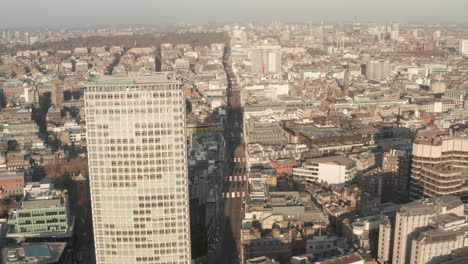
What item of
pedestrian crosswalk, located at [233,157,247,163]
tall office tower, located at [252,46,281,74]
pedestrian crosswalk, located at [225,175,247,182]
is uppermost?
tall office tower, located at [252,46,281,74]

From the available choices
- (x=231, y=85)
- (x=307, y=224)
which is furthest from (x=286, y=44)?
(x=307, y=224)

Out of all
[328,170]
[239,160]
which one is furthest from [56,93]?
[328,170]

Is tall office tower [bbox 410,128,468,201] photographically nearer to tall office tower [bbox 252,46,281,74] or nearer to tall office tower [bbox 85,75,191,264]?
tall office tower [bbox 85,75,191,264]

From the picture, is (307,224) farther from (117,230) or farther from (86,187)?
(86,187)

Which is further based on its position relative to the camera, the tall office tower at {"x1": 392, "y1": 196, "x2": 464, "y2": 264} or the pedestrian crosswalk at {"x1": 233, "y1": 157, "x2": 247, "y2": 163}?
the pedestrian crosswalk at {"x1": 233, "y1": 157, "x2": 247, "y2": 163}

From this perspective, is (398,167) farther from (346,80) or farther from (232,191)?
(346,80)

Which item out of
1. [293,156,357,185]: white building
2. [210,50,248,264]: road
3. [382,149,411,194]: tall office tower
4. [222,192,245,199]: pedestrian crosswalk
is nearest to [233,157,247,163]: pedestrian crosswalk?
[210,50,248,264]: road
